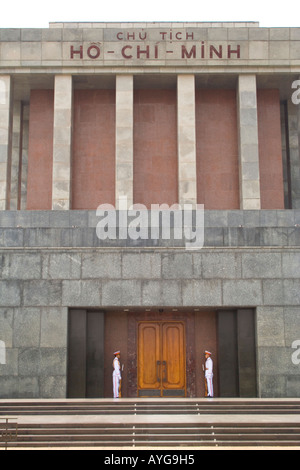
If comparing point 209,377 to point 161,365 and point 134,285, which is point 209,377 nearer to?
point 161,365

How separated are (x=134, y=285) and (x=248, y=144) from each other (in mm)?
8549

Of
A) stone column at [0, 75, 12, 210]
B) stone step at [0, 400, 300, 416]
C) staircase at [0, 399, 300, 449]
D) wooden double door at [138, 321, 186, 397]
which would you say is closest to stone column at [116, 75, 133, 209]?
stone column at [0, 75, 12, 210]

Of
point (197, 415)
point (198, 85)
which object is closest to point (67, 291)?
point (197, 415)

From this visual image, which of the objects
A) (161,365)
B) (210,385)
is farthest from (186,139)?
(210,385)

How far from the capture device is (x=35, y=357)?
60.6ft

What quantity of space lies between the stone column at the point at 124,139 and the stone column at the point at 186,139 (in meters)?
1.94

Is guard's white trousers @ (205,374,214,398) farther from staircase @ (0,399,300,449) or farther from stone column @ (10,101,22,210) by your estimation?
stone column @ (10,101,22,210)

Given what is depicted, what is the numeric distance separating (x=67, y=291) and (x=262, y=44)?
43.2 ft

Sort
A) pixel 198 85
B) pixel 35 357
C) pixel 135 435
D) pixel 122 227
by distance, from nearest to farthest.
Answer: pixel 135 435, pixel 35 357, pixel 122 227, pixel 198 85

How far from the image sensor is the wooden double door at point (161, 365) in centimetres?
1938

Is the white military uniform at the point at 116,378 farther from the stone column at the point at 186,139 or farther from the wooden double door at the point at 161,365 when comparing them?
the stone column at the point at 186,139
